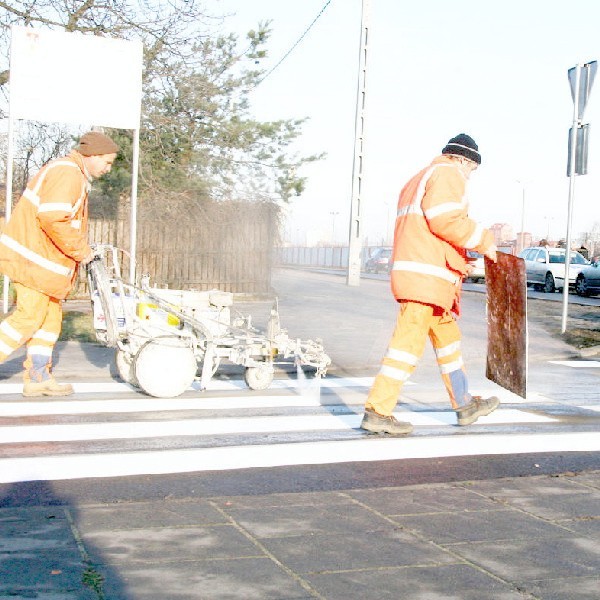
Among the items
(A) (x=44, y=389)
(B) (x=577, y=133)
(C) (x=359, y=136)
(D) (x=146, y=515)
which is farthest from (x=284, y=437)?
(C) (x=359, y=136)

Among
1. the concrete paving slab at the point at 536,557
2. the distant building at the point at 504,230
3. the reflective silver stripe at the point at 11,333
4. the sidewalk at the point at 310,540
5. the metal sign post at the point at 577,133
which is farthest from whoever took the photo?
the distant building at the point at 504,230

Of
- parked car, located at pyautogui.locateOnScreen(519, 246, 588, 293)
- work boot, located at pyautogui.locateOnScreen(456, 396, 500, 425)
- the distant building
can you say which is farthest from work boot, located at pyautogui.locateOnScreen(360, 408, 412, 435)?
the distant building

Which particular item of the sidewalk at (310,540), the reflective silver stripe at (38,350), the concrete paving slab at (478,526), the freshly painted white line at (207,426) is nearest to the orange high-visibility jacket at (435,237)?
the freshly painted white line at (207,426)

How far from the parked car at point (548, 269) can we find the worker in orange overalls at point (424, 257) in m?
29.5

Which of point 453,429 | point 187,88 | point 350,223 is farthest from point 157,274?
point 453,429

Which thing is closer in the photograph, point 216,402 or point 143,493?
point 143,493

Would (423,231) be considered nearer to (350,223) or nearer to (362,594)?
(362,594)

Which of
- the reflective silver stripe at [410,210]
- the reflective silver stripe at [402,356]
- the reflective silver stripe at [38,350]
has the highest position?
Result: the reflective silver stripe at [410,210]

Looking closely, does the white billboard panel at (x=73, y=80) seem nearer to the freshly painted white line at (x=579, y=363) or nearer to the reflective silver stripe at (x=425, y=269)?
the freshly painted white line at (x=579, y=363)

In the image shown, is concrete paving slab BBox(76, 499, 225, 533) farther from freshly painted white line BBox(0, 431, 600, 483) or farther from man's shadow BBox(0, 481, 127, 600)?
freshly painted white line BBox(0, 431, 600, 483)

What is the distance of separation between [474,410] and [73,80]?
7.67 m

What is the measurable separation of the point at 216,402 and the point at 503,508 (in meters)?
3.55

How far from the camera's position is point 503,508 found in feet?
14.9

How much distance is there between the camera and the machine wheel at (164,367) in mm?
7730
